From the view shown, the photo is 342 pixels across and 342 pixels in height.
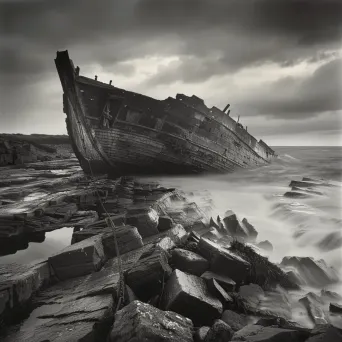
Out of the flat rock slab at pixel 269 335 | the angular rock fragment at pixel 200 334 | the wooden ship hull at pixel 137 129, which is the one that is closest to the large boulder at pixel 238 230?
the angular rock fragment at pixel 200 334

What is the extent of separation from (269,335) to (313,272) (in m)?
2.85

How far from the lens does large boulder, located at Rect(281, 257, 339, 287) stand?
432 cm

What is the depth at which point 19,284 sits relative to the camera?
2969mm

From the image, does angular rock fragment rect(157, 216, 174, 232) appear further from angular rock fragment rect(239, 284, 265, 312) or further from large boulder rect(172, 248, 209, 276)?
angular rock fragment rect(239, 284, 265, 312)

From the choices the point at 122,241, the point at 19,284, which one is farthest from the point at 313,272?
the point at 19,284

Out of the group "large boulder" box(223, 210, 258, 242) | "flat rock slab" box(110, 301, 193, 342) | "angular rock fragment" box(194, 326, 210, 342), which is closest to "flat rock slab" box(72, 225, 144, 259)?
"flat rock slab" box(110, 301, 193, 342)

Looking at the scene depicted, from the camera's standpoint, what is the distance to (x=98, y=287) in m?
3.14

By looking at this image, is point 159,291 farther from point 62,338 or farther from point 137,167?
point 137,167

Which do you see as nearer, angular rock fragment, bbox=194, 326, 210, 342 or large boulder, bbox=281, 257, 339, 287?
angular rock fragment, bbox=194, 326, 210, 342

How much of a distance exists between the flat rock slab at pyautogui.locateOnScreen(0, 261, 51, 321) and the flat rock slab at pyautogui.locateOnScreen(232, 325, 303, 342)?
2.26 metres

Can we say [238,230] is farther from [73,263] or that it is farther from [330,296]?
[73,263]

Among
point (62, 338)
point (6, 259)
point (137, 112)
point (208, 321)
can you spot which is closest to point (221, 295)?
point (208, 321)

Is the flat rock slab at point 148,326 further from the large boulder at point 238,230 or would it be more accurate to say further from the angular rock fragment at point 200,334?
the large boulder at point 238,230

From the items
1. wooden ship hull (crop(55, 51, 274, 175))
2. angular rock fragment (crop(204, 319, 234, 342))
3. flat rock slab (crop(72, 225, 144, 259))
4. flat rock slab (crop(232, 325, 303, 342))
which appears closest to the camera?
flat rock slab (crop(232, 325, 303, 342))
